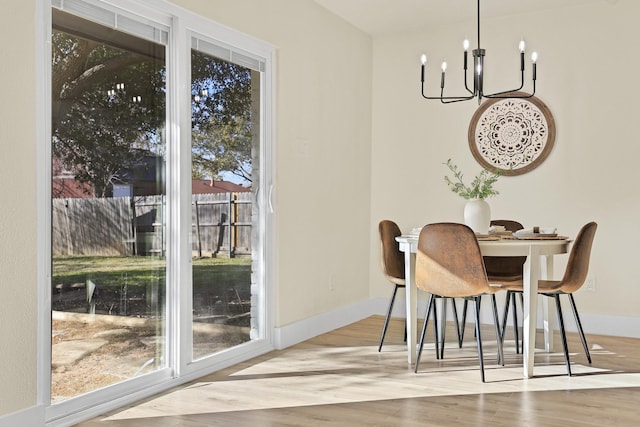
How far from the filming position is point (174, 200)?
3.40 m

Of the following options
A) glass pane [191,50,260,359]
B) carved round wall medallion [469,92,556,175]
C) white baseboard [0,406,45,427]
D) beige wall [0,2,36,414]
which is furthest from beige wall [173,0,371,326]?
white baseboard [0,406,45,427]

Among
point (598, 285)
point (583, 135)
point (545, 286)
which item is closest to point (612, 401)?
point (545, 286)

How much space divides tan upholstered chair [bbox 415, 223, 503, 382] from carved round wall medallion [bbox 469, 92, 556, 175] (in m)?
1.68

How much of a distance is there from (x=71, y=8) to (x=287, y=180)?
1.92m

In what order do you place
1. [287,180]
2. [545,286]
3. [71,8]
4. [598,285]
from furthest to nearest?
1. [598,285]
2. [287,180]
3. [545,286]
4. [71,8]

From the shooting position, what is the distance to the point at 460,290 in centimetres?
349

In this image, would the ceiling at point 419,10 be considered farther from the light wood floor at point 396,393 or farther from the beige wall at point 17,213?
the beige wall at point 17,213

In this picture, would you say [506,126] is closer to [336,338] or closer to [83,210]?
[336,338]

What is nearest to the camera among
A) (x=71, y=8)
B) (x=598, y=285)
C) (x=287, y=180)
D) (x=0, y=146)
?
(x=0, y=146)

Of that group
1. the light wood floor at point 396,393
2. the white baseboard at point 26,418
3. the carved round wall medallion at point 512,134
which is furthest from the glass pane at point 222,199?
the carved round wall medallion at point 512,134

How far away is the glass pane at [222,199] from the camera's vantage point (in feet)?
11.8

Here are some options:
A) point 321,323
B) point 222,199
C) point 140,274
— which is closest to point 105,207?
point 140,274

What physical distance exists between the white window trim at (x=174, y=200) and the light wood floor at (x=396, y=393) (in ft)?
0.33

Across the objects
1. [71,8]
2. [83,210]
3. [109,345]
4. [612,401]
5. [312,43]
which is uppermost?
[312,43]
